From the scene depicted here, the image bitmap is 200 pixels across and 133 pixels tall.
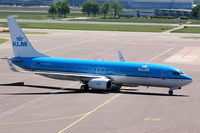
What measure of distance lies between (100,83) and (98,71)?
2757mm

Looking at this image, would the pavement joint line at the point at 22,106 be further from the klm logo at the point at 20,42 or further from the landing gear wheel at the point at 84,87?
the klm logo at the point at 20,42

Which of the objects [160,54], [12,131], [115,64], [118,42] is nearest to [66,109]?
[12,131]

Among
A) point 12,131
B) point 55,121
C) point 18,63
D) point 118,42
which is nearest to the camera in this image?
point 12,131

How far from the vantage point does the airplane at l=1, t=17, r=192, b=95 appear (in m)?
54.6

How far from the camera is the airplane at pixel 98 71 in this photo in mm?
54562

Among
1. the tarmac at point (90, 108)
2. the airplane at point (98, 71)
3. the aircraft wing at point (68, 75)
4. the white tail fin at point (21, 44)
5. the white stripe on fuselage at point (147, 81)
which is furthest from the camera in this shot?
the white tail fin at point (21, 44)

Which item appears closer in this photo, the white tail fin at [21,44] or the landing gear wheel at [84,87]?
the landing gear wheel at [84,87]

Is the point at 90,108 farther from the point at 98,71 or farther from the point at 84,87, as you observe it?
the point at 98,71

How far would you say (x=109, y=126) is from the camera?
3984cm

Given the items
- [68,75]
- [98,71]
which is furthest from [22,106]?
[98,71]

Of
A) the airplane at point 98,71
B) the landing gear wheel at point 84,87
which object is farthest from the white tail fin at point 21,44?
the landing gear wheel at point 84,87

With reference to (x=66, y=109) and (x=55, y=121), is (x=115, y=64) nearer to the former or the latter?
(x=66, y=109)

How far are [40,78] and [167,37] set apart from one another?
265 ft

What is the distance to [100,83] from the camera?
181 feet
